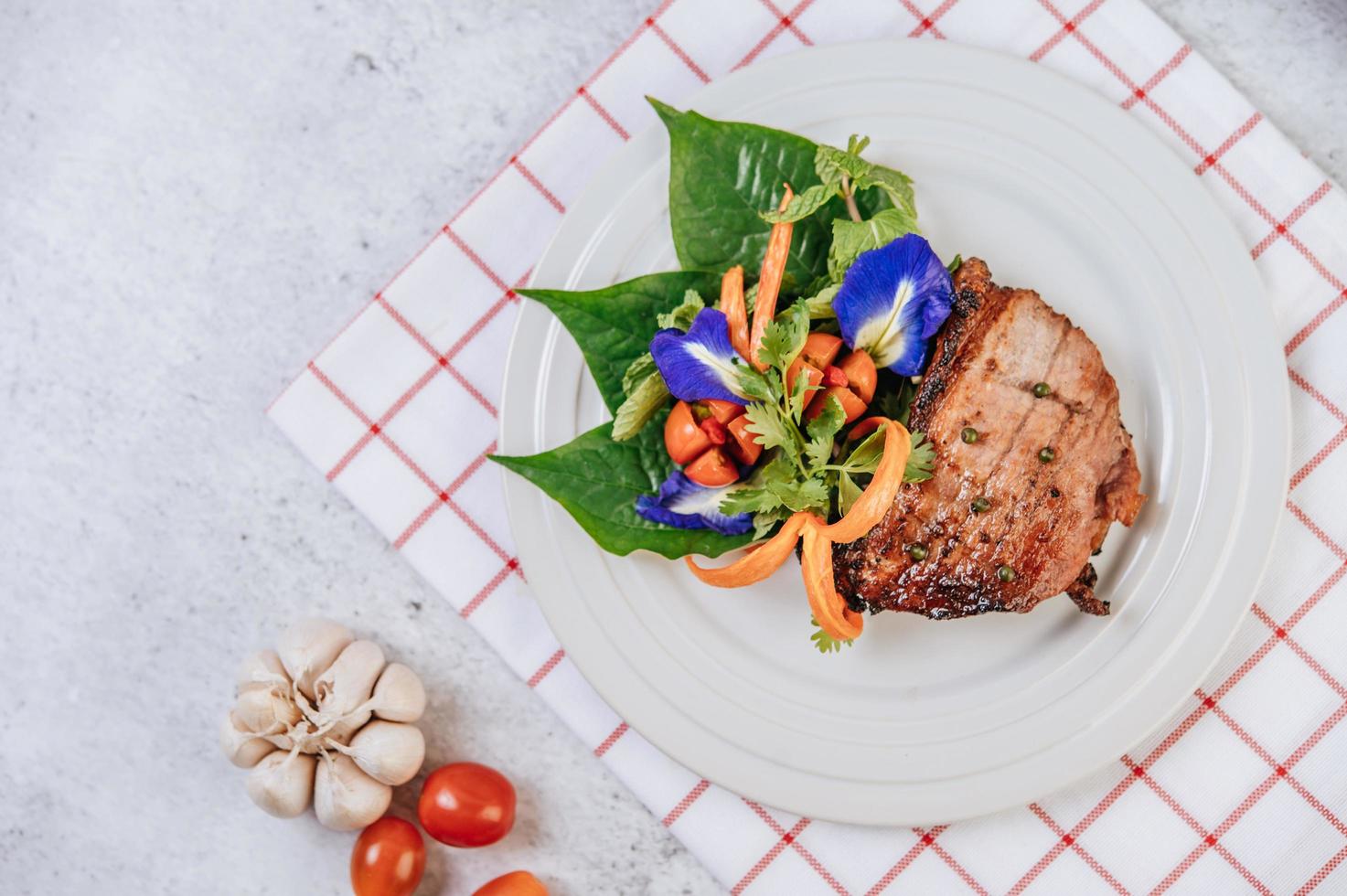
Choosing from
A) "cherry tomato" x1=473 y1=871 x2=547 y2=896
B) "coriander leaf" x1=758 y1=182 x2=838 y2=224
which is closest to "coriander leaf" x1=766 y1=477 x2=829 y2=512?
"coriander leaf" x1=758 y1=182 x2=838 y2=224

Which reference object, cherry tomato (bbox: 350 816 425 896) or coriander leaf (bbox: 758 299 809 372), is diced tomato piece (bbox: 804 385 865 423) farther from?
cherry tomato (bbox: 350 816 425 896)

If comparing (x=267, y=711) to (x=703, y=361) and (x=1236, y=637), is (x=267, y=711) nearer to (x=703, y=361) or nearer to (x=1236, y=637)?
(x=703, y=361)

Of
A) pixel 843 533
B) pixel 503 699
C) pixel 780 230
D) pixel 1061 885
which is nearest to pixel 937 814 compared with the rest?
pixel 1061 885

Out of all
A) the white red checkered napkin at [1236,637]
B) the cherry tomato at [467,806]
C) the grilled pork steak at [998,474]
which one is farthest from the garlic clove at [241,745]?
the grilled pork steak at [998,474]

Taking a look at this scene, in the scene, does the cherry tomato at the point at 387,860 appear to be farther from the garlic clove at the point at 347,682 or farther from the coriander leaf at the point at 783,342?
the coriander leaf at the point at 783,342

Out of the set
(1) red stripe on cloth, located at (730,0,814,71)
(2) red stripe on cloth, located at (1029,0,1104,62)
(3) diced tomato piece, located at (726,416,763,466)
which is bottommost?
(3) diced tomato piece, located at (726,416,763,466)

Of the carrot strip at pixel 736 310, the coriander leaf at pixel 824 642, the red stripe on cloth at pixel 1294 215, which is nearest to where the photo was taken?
the carrot strip at pixel 736 310

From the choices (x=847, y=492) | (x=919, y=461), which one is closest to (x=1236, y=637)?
(x=919, y=461)
